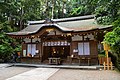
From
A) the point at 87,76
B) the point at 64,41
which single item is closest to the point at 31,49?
the point at 64,41

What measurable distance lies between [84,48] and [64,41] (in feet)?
7.16

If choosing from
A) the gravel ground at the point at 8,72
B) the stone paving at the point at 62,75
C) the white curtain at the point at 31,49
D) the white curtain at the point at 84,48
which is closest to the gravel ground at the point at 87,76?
the stone paving at the point at 62,75

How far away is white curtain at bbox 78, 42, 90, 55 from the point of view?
1348 cm

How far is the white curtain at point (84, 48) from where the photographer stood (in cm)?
1348

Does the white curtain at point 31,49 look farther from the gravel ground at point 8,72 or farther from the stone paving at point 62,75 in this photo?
the stone paving at point 62,75

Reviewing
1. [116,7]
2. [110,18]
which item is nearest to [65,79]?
[110,18]

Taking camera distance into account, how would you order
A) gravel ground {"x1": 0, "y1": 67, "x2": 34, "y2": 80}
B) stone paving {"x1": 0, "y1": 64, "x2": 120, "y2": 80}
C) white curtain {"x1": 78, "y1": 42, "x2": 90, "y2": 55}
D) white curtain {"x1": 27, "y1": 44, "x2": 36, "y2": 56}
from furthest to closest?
1. white curtain {"x1": 27, "y1": 44, "x2": 36, "y2": 56}
2. white curtain {"x1": 78, "y1": 42, "x2": 90, "y2": 55}
3. gravel ground {"x1": 0, "y1": 67, "x2": 34, "y2": 80}
4. stone paving {"x1": 0, "y1": 64, "x2": 120, "y2": 80}

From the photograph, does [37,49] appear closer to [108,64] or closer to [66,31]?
[66,31]

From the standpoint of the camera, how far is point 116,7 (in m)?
6.26

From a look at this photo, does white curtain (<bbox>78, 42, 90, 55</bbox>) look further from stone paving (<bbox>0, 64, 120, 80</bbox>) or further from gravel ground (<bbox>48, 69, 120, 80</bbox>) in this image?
gravel ground (<bbox>48, 69, 120, 80</bbox>)

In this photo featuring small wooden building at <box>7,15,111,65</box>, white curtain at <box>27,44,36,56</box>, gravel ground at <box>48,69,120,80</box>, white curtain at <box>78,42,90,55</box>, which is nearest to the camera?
gravel ground at <box>48,69,120,80</box>

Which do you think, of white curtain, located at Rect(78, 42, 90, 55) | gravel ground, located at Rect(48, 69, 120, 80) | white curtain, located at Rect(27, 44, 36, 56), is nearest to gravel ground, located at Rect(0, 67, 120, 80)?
gravel ground, located at Rect(48, 69, 120, 80)

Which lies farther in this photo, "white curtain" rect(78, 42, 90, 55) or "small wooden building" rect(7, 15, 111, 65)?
"white curtain" rect(78, 42, 90, 55)

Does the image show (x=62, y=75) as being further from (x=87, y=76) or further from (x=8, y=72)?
(x=8, y=72)
